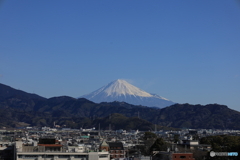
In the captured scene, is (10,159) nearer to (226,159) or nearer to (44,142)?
(44,142)

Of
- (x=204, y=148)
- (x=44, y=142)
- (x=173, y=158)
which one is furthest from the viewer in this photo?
(x=204, y=148)

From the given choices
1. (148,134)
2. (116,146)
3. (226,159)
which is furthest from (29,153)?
(148,134)

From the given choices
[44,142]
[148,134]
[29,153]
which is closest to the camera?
[29,153]

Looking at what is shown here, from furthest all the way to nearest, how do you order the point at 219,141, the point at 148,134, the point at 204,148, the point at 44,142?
the point at 148,134, the point at 219,141, the point at 204,148, the point at 44,142

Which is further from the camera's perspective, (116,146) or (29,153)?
(116,146)

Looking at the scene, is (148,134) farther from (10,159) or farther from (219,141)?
(10,159)

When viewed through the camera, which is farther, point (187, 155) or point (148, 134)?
point (148, 134)

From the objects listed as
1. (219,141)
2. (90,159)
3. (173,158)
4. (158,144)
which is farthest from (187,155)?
(219,141)

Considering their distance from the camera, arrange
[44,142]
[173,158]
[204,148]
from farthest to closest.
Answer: [204,148] < [44,142] < [173,158]
